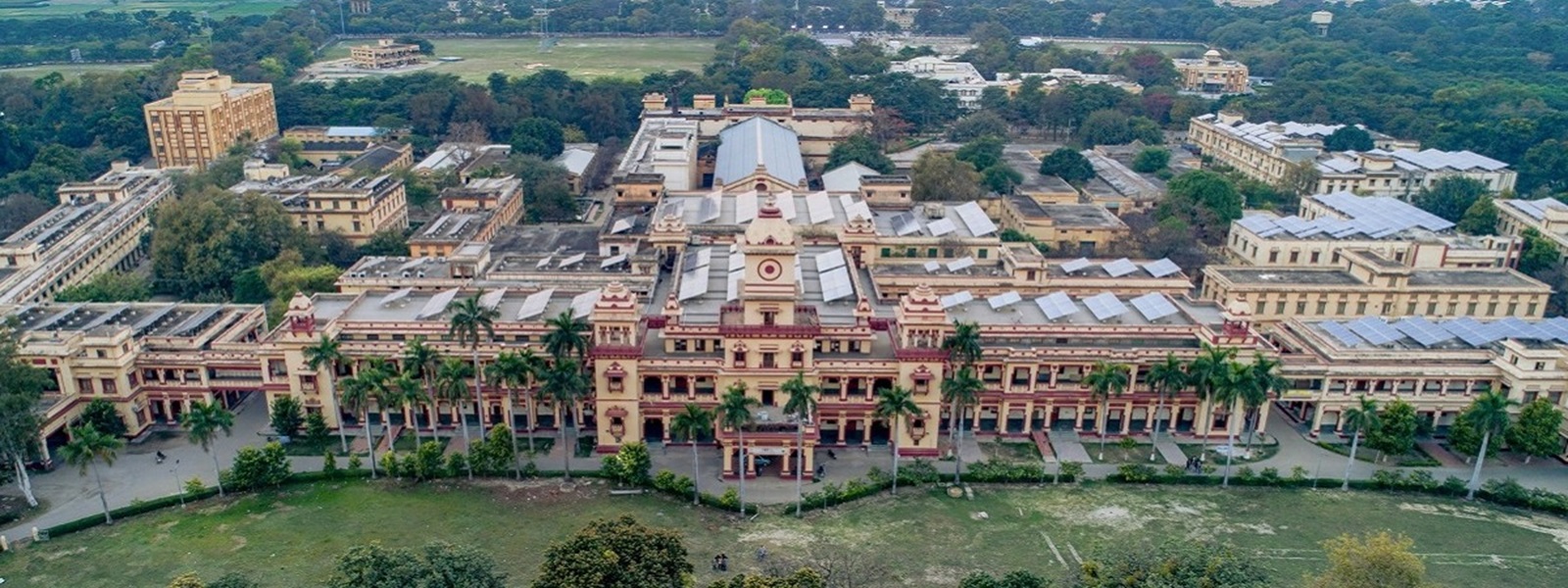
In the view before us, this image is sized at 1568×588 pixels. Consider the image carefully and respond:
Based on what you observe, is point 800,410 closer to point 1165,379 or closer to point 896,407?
point 896,407

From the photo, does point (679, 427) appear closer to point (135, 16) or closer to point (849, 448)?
point (849, 448)

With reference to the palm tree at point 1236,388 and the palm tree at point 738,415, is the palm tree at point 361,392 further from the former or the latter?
the palm tree at point 1236,388

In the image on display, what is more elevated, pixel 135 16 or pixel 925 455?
pixel 135 16

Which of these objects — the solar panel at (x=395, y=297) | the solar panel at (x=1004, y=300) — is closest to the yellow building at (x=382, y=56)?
the solar panel at (x=395, y=297)

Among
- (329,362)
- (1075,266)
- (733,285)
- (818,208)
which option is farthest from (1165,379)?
(329,362)

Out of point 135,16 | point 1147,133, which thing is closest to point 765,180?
point 1147,133

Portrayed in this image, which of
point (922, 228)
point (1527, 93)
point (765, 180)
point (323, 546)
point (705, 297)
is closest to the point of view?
point (323, 546)
